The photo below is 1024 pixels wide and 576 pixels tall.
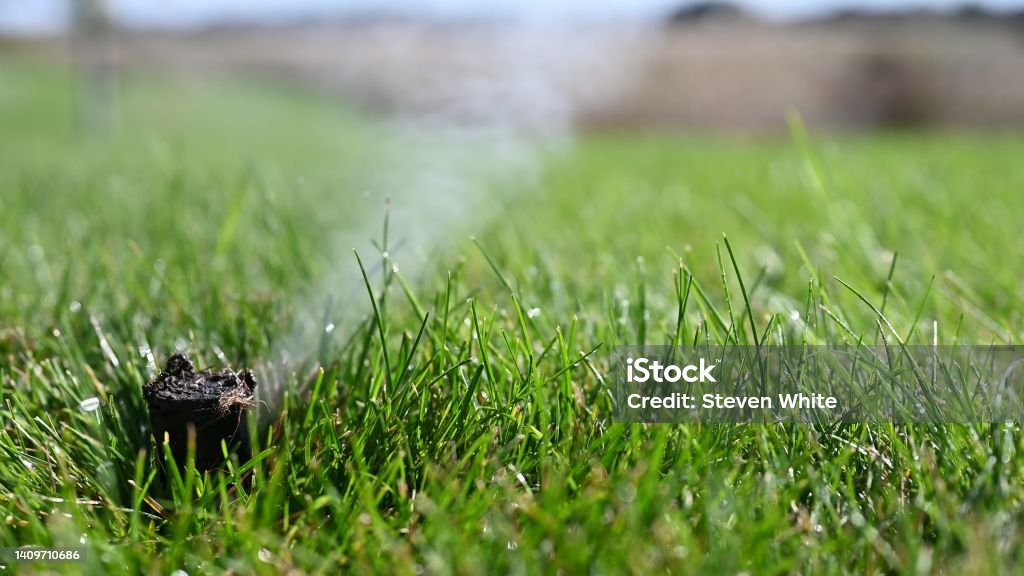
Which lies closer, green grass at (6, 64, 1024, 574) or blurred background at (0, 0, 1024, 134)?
green grass at (6, 64, 1024, 574)

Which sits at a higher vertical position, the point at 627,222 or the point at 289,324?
the point at 289,324

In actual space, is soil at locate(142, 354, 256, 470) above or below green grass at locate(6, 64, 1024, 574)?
above

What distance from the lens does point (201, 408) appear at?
860 millimetres

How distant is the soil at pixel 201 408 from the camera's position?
862mm

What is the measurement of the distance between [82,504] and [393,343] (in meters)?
0.49

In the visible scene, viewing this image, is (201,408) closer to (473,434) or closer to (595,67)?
(473,434)

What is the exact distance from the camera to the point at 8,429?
40.5 inches

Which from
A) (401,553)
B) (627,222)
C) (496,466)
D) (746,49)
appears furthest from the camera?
(746,49)

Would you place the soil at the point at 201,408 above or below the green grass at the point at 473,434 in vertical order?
above

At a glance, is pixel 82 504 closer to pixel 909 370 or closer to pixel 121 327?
pixel 121 327

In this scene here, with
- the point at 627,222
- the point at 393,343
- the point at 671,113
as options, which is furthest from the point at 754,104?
the point at 393,343

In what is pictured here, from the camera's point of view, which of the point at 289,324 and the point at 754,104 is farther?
the point at 754,104

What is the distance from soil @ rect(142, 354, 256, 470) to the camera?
0.86 m

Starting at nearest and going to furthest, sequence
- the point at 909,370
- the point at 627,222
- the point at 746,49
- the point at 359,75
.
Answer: the point at 909,370, the point at 627,222, the point at 746,49, the point at 359,75
